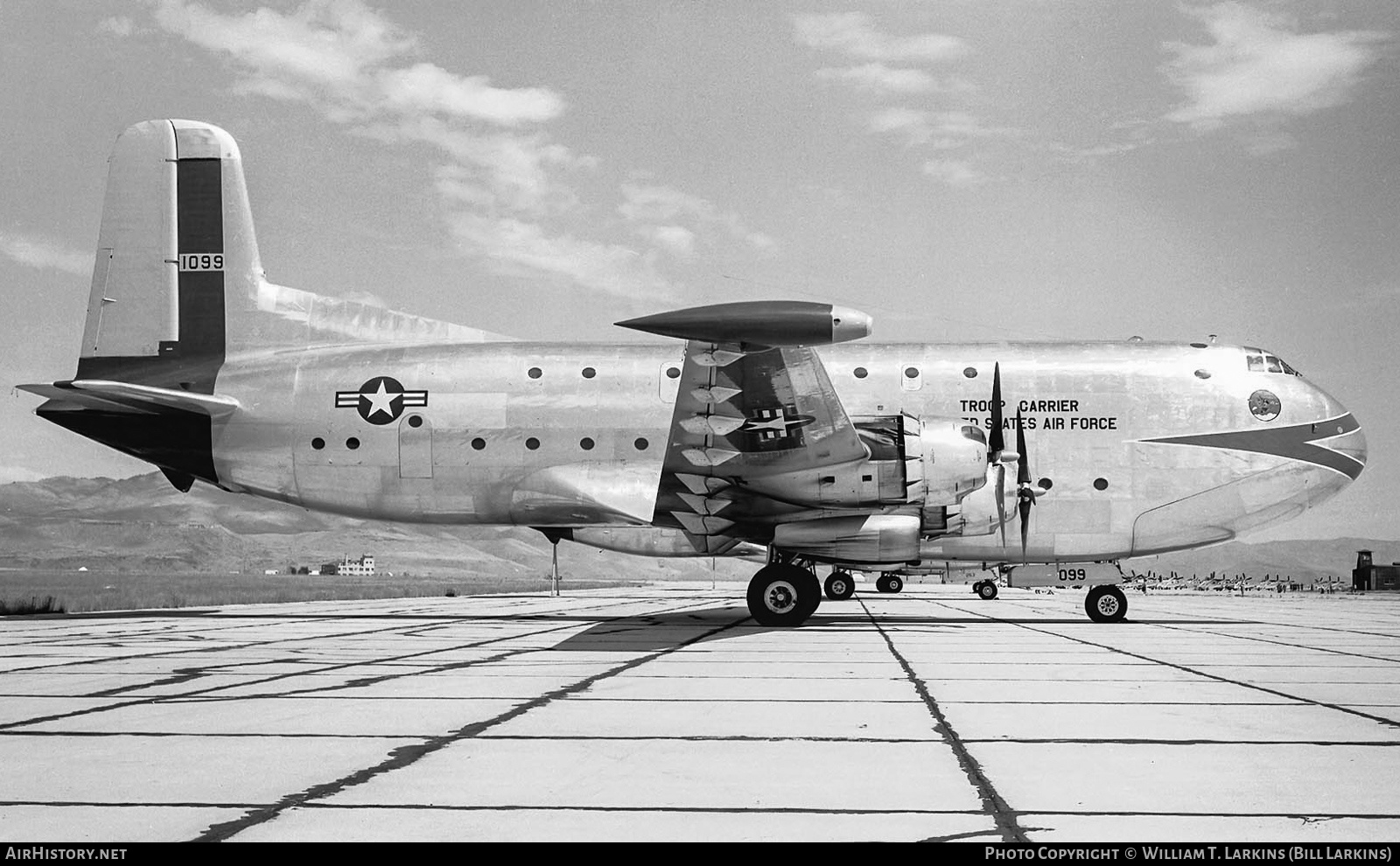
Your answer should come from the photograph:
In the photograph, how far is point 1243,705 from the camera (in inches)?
361

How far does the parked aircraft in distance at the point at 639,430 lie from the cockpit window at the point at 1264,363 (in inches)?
3.5

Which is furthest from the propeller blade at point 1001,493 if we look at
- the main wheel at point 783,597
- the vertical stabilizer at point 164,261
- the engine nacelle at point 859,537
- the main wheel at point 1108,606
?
the vertical stabilizer at point 164,261

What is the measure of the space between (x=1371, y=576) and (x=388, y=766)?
3234 inches

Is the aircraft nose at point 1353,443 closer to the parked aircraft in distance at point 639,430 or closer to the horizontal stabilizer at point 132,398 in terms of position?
the parked aircraft in distance at point 639,430

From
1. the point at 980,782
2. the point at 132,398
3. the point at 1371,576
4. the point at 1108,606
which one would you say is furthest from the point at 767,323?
the point at 1371,576

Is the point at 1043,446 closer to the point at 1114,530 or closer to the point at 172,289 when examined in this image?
the point at 1114,530

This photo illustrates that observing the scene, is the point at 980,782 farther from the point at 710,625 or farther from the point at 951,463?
the point at 710,625

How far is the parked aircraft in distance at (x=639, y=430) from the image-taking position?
66.6 feet

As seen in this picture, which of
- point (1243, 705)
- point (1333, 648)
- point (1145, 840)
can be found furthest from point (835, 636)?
point (1145, 840)

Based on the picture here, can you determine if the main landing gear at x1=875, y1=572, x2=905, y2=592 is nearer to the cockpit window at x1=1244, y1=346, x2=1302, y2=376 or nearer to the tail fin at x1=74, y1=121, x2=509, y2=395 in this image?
the cockpit window at x1=1244, y1=346, x2=1302, y2=376

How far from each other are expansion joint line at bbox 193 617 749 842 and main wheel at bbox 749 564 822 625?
26.7 ft

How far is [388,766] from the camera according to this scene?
249 inches

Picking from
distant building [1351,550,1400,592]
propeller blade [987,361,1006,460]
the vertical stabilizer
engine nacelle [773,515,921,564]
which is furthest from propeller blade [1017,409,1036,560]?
distant building [1351,550,1400,592]

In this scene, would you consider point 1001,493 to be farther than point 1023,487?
No
